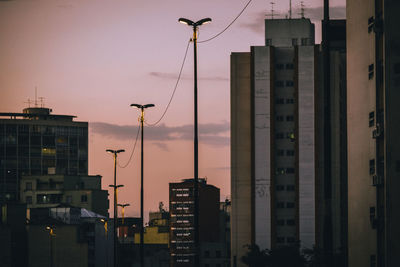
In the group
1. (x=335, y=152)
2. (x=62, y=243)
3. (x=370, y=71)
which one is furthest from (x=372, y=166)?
(x=335, y=152)

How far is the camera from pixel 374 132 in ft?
A: 195

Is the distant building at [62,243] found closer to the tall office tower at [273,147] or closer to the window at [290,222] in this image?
the tall office tower at [273,147]

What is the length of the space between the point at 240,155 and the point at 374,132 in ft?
394

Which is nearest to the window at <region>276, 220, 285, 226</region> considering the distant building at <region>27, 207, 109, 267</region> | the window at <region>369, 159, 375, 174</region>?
the distant building at <region>27, 207, 109, 267</region>

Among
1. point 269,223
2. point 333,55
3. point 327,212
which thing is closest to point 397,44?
point 327,212

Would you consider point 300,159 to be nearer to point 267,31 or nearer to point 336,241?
point 336,241

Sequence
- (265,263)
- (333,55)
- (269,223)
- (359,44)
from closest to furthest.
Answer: (359,44), (265,263), (269,223), (333,55)

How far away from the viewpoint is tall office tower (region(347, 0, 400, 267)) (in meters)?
58.1

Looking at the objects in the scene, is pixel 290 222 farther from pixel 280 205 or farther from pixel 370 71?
pixel 370 71

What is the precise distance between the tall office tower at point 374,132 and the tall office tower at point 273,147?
108 m

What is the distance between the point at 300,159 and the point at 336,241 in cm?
1987

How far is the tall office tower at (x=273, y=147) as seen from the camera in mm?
Result: 174625

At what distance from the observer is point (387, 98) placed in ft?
193

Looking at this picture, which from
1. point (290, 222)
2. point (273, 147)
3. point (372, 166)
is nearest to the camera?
point (372, 166)
